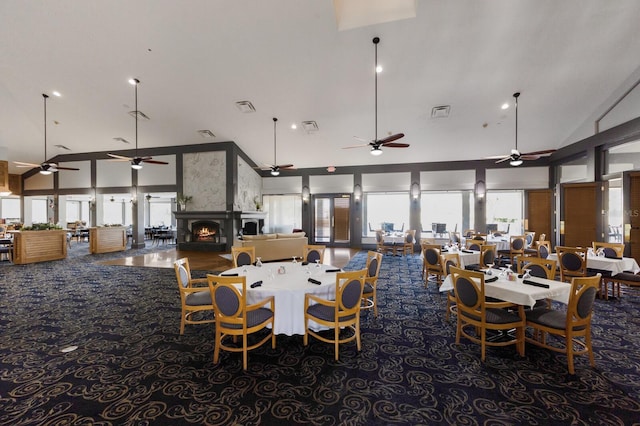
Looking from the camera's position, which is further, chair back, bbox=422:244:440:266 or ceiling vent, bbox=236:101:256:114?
ceiling vent, bbox=236:101:256:114

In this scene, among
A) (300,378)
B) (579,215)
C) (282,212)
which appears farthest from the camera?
(282,212)

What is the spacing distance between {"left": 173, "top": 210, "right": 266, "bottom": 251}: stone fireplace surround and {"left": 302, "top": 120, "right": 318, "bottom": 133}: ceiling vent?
4.35 meters

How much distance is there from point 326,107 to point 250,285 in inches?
229

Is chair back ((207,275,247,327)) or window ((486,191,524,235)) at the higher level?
window ((486,191,524,235))

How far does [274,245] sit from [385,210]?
5.92m

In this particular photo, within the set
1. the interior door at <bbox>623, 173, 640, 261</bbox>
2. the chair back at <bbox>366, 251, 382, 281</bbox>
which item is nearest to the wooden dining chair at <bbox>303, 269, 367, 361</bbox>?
the chair back at <bbox>366, 251, 382, 281</bbox>

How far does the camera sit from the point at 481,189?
998cm

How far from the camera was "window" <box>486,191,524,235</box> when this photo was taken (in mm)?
10219

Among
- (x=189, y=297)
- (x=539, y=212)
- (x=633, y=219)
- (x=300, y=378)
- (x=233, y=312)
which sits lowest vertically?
(x=300, y=378)

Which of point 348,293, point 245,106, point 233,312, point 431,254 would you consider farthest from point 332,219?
point 233,312

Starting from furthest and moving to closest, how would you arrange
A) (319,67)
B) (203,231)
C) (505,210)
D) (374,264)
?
1. (203,231)
2. (505,210)
3. (319,67)
4. (374,264)

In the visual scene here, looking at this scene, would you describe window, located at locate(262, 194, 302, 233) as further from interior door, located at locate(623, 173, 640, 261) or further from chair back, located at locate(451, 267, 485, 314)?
interior door, located at locate(623, 173, 640, 261)

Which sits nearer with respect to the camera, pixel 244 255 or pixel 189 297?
pixel 189 297

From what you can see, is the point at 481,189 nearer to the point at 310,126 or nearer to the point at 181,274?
the point at 310,126
